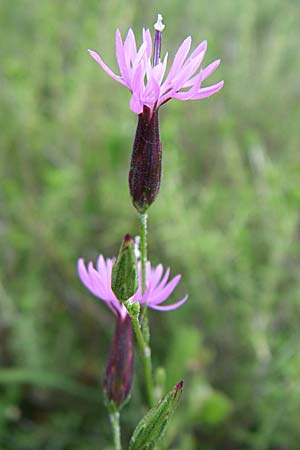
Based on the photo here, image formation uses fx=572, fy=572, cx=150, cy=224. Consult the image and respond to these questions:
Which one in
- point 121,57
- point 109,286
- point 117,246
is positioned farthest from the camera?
point 117,246

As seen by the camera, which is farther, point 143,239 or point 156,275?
point 156,275

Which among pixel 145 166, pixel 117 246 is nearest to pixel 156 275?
→ pixel 145 166

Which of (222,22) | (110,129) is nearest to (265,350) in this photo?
(110,129)

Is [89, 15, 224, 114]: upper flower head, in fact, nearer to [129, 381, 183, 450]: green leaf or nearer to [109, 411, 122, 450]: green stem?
[129, 381, 183, 450]: green leaf

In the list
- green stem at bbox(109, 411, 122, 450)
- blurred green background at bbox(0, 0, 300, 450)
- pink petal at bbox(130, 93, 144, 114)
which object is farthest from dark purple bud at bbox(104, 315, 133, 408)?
blurred green background at bbox(0, 0, 300, 450)

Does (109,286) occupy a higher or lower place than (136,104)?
lower

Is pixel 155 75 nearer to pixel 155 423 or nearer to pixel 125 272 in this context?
pixel 125 272
